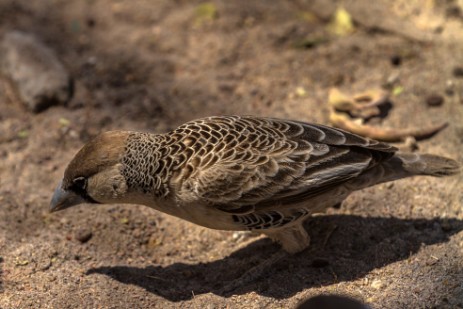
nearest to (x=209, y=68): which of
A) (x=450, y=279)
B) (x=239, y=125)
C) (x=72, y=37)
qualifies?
(x=72, y=37)

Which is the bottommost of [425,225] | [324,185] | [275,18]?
[425,225]

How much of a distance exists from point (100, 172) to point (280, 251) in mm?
2080

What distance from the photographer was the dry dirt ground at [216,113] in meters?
6.14

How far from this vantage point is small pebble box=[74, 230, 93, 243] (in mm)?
6801

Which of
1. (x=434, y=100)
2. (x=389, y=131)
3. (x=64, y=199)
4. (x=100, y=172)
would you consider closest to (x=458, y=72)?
(x=434, y=100)

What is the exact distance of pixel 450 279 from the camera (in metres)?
5.84

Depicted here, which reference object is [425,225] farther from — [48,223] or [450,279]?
[48,223]

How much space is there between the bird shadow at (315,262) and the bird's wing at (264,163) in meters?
0.87

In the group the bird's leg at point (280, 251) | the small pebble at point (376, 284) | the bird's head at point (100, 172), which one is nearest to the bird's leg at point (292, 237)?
the bird's leg at point (280, 251)

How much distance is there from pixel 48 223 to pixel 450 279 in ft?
14.1

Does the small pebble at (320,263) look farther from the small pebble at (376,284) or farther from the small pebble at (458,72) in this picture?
the small pebble at (458,72)

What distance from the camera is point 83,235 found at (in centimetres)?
682

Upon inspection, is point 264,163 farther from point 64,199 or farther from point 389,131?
point 389,131

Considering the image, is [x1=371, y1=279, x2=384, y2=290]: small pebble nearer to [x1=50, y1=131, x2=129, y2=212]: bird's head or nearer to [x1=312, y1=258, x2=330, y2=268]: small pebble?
[x1=312, y1=258, x2=330, y2=268]: small pebble
